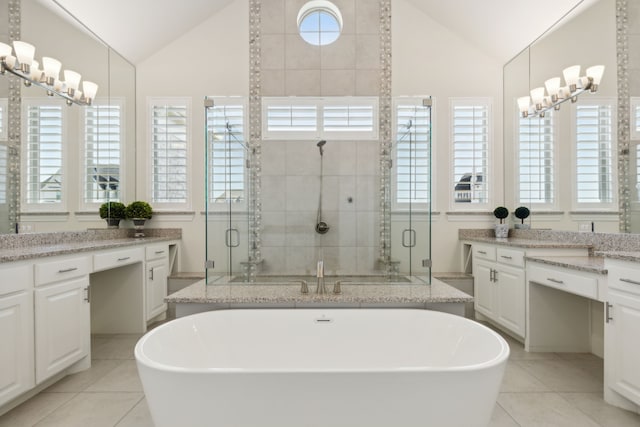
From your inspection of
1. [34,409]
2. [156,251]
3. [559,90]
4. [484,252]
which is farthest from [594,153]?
A: [34,409]

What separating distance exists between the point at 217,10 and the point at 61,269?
3370mm

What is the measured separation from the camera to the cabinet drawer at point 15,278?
1830mm

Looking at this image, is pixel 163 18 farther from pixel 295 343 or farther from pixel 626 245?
pixel 626 245

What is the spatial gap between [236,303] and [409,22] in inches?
149

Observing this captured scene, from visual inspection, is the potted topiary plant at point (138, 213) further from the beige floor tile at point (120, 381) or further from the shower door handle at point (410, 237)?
the shower door handle at point (410, 237)

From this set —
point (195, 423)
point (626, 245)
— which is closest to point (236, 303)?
point (195, 423)

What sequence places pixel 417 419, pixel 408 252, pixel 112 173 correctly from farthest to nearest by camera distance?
pixel 112 173 < pixel 408 252 < pixel 417 419

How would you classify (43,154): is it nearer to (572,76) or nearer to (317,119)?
(317,119)

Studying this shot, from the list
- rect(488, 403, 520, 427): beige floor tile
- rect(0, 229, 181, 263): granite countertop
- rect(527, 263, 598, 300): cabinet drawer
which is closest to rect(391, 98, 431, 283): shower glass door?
rect(488, 403, 520, 427): beige floor tile

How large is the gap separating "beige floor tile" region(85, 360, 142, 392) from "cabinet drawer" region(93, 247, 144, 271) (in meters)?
0.77

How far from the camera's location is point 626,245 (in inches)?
100

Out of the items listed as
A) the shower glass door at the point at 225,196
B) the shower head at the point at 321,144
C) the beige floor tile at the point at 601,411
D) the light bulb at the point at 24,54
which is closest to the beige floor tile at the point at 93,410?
the shower glass door at the point at 225,196

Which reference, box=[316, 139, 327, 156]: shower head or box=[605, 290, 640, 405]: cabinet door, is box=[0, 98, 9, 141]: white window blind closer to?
box=[316, 139, 327, 156]: shower head

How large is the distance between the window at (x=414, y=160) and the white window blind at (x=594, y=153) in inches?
56.3
